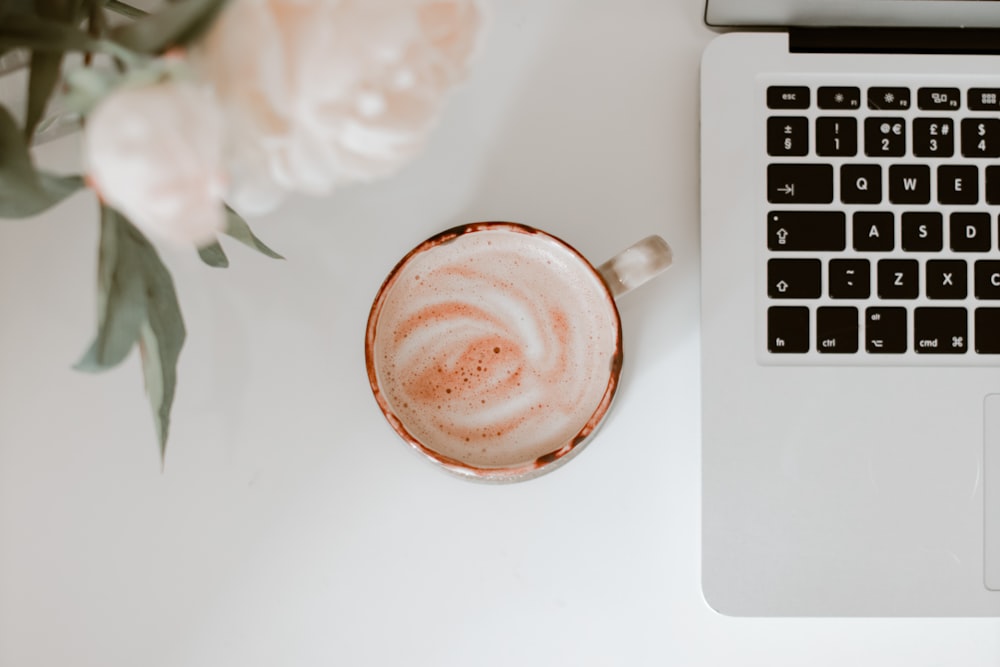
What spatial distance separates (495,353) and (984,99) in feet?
1.08

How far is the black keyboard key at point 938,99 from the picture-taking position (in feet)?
1.62

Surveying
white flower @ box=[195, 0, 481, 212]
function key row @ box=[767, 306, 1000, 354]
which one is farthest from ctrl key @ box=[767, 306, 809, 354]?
white flower @ box=[195, 0, 481, 212]

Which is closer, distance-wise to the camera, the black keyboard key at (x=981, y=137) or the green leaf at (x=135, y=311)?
the green leaf at (x=135, y=311)

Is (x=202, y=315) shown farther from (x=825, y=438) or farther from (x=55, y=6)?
(x=825, y=438)

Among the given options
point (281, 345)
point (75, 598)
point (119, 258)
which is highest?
point (119, 258)

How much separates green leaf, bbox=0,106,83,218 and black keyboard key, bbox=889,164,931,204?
1.41ft

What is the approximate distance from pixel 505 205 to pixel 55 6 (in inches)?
11.3

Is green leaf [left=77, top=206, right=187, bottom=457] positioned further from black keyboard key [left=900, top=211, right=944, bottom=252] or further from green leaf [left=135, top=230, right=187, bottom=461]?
black keyboard key [left=900, top=211, right=944, bottom=252]

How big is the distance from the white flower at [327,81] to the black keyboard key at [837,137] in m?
0.30

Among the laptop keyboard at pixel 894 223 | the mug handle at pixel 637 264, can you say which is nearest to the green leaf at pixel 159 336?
the mug handle at pixel 637 264

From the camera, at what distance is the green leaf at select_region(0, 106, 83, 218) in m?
0.28

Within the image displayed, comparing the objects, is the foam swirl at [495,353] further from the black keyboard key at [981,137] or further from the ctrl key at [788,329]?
the black keyboard key at [981,137]


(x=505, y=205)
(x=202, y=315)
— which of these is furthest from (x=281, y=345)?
(x=505, y=205)

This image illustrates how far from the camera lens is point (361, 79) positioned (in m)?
0.25
